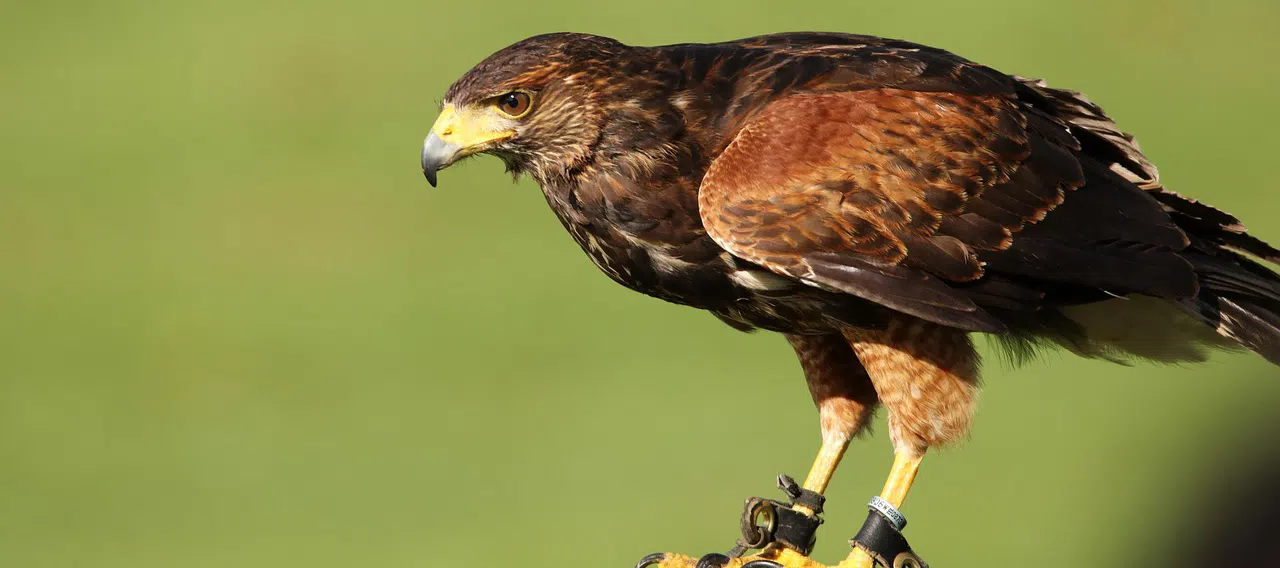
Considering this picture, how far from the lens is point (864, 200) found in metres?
3.85

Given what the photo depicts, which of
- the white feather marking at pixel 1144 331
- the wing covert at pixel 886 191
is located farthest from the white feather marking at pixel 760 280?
the white feather marking at pixel 1144 331

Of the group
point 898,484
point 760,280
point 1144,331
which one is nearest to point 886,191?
point 760,280

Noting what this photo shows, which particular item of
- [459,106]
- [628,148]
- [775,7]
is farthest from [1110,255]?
[775,7]

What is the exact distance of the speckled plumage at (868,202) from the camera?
12.5ft

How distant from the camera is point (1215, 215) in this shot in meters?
4.25

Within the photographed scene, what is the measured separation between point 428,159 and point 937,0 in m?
12.9

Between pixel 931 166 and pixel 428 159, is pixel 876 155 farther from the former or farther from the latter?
pixel 428 159

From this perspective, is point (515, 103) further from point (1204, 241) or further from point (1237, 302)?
point (1237, 302)

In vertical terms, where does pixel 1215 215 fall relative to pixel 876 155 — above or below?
above

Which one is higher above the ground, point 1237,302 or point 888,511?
point 1237,302

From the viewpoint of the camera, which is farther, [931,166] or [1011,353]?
[1011,353]

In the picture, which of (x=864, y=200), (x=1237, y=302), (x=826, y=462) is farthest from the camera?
(x=826, y=462)

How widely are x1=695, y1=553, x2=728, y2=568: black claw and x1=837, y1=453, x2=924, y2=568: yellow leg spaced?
14.6 inches

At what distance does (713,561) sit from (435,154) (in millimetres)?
1492
